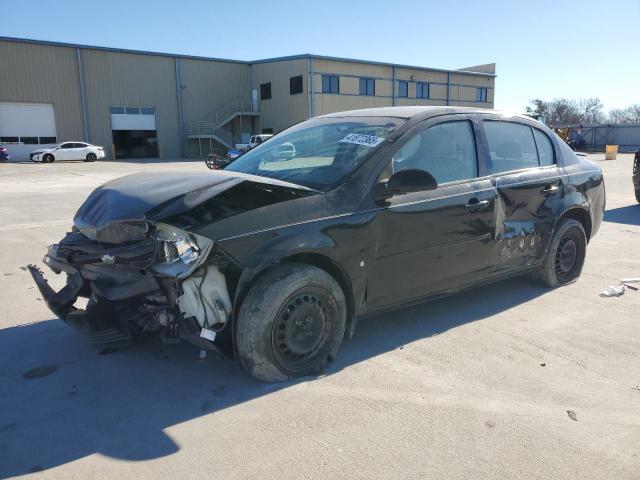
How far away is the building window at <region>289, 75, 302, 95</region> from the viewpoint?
138 feet

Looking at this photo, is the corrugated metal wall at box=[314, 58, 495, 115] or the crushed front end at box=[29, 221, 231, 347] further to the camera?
the corrugated metal wall at box=[314, 58, 495, 115]

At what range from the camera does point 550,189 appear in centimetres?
492

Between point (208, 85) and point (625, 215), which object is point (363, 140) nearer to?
point (625, 215)

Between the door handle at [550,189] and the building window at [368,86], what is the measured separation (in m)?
41.4

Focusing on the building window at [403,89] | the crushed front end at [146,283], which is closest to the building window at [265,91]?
the building window at [403,89]

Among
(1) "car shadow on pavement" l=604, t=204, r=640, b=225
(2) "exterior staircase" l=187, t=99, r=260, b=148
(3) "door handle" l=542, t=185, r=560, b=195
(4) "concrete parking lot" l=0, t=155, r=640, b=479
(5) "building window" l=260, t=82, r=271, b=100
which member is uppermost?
(5) "building window" l=260, t=82, r=271, b=100

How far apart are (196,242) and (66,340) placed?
71.8 inches

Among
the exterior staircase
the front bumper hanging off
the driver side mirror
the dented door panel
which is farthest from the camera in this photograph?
the exterior staircase

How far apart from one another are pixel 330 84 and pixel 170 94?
1296 centimetres

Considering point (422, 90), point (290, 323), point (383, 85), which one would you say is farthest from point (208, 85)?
point (290, 323)

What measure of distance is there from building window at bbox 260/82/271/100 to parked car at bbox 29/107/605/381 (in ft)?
136

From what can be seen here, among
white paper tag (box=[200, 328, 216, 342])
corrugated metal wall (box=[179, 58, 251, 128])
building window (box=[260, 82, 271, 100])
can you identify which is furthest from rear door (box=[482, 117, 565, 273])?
building window (box=[260, 82, 271, 100])

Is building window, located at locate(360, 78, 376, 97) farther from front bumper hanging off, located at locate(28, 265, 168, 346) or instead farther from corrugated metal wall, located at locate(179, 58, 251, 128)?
front bumper hanging off, located at locate(28, 265, 168, 346)

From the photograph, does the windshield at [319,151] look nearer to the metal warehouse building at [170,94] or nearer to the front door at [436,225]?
the front door at [436,225]
